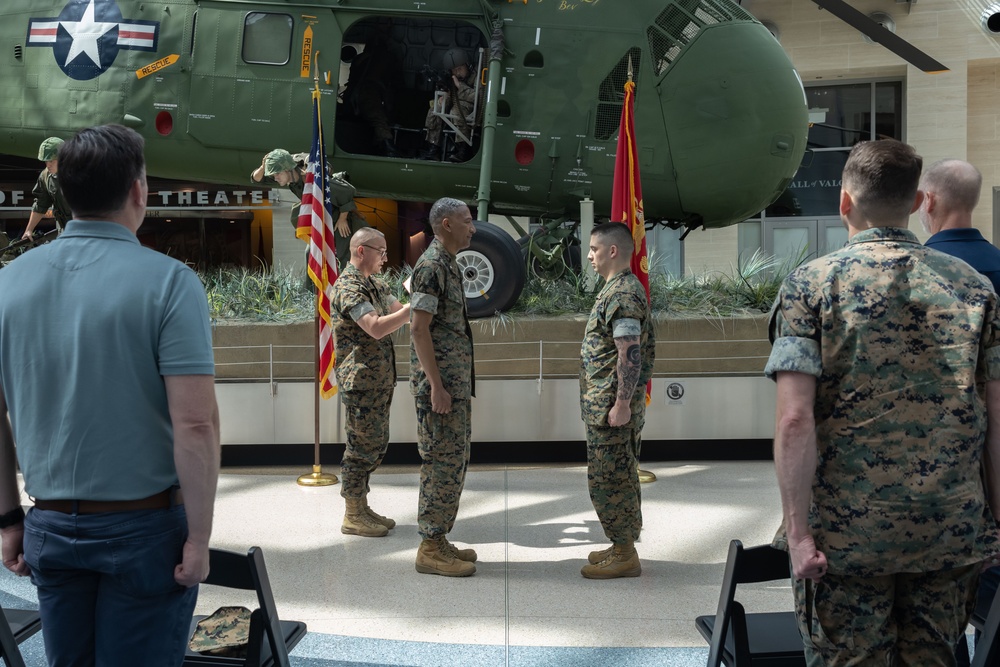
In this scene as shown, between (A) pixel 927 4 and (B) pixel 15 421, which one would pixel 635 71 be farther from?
(A) pixel 927 4

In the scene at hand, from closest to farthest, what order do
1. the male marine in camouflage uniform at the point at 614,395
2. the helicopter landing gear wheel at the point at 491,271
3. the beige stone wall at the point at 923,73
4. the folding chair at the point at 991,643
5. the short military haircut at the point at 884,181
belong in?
1. the short military haircut at the point at 884,181
2. the folding chair at the point at 991,643
3. the male marine in camouflage uniform at the point at 614,395
4. the helicopter landing gear wheel at the point at 491,271
5. the beige stone wall at the point at 923,73

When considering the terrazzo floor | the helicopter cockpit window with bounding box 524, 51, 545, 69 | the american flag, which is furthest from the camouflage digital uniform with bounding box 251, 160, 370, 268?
the terrazzo floor

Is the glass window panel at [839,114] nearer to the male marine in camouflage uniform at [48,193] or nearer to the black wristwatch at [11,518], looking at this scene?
the male marine in camouflage uniform at [48,193]

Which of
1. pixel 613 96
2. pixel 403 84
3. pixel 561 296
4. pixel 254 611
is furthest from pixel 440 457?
pixel 403 84

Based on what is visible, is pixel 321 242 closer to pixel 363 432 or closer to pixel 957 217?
pixel 363 432

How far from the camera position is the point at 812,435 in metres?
1.96

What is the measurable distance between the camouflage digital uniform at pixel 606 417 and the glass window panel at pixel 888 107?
12661mm

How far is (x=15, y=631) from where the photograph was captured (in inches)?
103

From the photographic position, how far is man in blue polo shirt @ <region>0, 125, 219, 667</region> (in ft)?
6.23

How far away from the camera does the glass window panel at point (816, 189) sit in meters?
15.3

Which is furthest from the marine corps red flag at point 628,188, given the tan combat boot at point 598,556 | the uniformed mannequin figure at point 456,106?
the tan combat boot at point 598,556

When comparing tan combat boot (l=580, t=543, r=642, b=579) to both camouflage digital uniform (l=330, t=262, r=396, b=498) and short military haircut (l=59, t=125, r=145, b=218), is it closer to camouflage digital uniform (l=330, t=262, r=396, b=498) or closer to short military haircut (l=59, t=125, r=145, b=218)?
camouflage digital uniform (l=330, t=262, r=396, b=498)

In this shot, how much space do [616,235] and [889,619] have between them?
103 inches

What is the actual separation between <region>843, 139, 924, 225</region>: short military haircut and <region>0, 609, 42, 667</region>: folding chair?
2.44 meters
